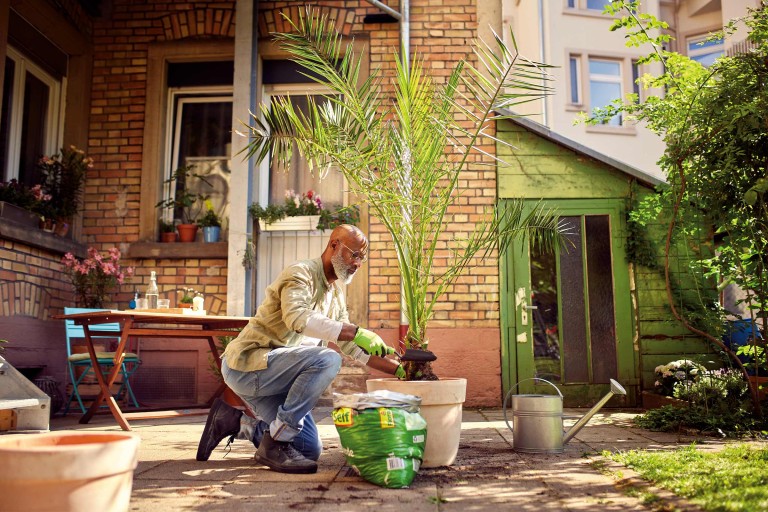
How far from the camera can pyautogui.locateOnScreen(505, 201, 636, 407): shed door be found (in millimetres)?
6707

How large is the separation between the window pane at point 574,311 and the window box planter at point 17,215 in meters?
4.90

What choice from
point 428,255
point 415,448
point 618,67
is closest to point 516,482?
point 415,448

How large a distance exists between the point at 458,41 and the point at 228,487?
5.28m

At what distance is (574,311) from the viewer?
270 inches

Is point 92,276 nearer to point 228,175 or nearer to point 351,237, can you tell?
point 228,175

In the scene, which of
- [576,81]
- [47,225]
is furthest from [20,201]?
[576,81]

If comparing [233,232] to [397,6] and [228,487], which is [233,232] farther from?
[228,487]

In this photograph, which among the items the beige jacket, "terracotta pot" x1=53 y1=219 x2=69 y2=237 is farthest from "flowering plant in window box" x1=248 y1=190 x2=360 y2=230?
the beige jacket

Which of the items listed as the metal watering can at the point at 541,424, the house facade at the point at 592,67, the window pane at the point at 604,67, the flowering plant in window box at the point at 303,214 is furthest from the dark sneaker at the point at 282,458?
the window pane at the point at 604,67

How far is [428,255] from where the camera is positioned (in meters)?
4.09

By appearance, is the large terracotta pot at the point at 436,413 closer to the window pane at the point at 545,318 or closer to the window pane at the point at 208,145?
the window pane at the point at 545,318

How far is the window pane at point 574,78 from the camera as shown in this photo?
15.3 meters

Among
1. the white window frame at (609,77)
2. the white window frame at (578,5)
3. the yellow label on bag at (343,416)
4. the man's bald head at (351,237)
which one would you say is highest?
the white window frame at (578,5)

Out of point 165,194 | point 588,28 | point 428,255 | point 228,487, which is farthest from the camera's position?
point 588,28
